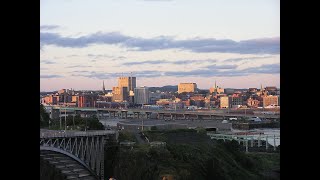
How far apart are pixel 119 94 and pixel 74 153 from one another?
8979mm

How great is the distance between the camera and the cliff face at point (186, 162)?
12.2m

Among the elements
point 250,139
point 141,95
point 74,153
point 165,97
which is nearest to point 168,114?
point 165,97

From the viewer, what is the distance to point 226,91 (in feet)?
64.4

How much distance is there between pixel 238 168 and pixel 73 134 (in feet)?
16.1

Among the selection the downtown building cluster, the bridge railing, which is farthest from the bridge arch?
the downtown building cluster

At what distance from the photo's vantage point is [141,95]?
65.8 ft

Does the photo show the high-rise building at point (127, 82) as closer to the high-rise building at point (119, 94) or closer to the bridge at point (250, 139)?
the high-rise building at point (119, 94)

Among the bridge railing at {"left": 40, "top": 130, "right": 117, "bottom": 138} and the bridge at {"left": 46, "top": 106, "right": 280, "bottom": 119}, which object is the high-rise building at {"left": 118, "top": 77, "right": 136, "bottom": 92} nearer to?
the bridge at {"left": 46, "top": 106, "right": 280, "bottom": 119}

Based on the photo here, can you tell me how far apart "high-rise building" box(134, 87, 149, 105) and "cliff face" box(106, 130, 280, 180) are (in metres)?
5.46

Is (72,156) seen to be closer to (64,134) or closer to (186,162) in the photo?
(64,134)

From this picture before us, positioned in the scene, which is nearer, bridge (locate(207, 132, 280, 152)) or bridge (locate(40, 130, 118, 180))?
bridge (locate(40, 130, 118, 180))

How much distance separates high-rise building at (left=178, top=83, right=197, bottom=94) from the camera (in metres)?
18.9
